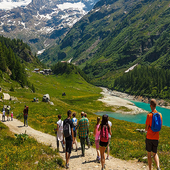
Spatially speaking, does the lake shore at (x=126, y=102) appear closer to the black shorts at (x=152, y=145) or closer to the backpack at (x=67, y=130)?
the backpack at (x=67, y=130)

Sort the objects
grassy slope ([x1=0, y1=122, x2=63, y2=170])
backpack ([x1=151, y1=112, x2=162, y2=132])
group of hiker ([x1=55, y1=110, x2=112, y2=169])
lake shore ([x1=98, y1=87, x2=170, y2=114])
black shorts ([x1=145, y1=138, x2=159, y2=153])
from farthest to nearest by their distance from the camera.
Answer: lake shore ([x1=98, y1=87, x2=170, y2=114])
group of hiker ([x1=55, y1=110, x2=112, y2=169])
grassy slope ([x1=0, y1=122, x2=63, y2=170])
black shorts ([x1=145, y1=138, x2=159, y2=153])
backpack ([x1=151, y1=112, x2=162, y2=132])

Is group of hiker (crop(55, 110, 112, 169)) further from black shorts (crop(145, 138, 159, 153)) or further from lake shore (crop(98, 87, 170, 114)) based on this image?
lake shore (crop(98, 87, 170, 114))

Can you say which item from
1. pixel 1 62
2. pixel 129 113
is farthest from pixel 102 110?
pixel 1 62

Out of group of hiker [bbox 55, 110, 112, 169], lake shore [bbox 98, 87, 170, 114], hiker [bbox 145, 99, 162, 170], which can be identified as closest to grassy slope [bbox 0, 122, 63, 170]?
group of hiker [bbox 55, 110, 112, 169]

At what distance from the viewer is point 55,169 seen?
11562 mm

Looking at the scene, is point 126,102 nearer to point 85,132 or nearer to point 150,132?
point 85,132


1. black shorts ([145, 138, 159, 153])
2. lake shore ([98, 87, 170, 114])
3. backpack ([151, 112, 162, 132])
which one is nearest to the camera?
backpack ([151, 112, 162, 132])

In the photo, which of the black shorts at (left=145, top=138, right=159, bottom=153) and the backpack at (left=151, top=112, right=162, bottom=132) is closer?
the backpack at (left=151, top=112, right=162, bottom=132)

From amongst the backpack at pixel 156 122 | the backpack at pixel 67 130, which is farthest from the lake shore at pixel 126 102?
the backpack at pixel 156 122

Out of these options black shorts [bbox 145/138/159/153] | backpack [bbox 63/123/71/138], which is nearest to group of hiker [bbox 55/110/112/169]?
backpack [bbox 63/123/71/138]

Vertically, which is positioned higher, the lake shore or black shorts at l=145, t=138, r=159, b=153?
black shorts at l=145, t=138, r=159, b=153

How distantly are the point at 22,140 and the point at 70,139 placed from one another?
19.1 ft

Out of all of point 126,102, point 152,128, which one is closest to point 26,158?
point 152,128

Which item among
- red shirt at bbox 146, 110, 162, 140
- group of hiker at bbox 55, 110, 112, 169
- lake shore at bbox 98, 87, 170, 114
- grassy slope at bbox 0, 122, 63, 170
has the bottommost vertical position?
lake shore at bbox 98, 87, 170, 114
